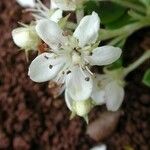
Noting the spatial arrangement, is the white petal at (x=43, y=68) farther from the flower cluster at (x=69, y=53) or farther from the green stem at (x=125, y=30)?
the green stem at (x=125, y=30)

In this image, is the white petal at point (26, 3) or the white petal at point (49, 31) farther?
the white petal at point (26, 3)

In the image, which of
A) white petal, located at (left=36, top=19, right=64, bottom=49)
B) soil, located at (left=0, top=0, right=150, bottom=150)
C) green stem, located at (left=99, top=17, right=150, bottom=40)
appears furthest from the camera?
soil, located at (left=0, top=0, right=150, bottom=150)

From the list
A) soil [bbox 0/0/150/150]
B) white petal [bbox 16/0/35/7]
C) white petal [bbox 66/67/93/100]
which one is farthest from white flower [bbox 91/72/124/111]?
white petal [bbox 16/0/35/7]

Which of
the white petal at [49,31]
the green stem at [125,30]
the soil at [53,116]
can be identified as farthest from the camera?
the soil at [53,116]

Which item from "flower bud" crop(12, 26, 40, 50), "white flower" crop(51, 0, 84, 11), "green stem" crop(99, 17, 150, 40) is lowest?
"green stem" crop(99, 17, 150, 40)

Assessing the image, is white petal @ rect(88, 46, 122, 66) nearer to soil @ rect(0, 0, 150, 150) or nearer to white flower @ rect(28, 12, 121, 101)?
white flower @ rect(28, 12, 121, 101)

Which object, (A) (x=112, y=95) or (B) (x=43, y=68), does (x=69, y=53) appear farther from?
(A) (x=112, y=95)

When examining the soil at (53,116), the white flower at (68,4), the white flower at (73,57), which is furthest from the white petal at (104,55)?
the soil at (53,116)

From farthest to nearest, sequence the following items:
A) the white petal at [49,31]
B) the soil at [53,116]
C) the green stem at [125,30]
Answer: the soil at [53,116] → the green stem at [125,30] → the white petal at [49,31]
